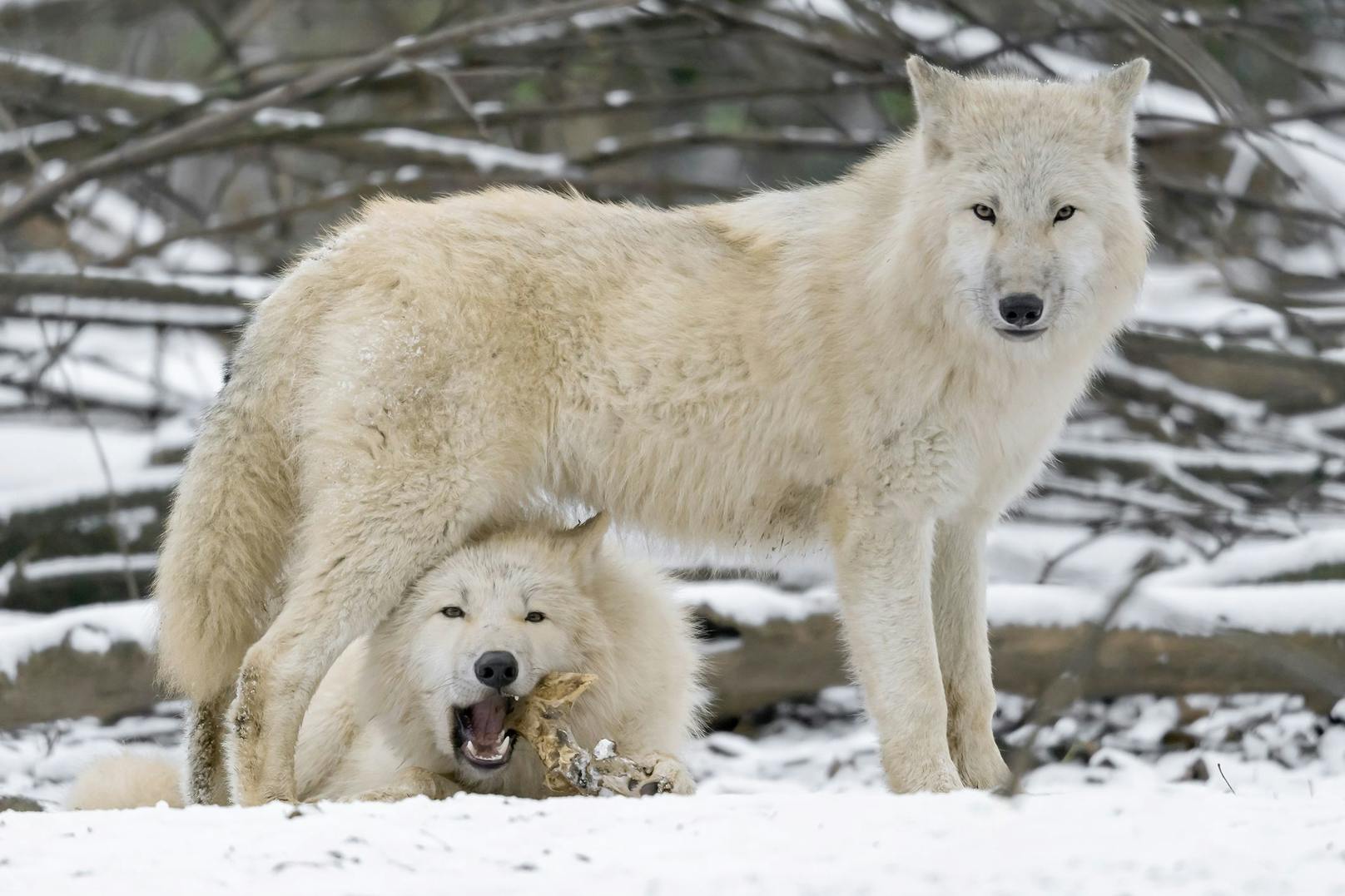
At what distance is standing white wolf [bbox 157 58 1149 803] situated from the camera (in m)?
4.61

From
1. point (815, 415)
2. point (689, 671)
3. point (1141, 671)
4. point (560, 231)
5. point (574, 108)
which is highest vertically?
point (574, 108)

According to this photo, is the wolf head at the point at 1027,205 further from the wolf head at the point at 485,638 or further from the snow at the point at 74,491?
the snow at the point at 74,491

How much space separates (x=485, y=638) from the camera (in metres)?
4.61

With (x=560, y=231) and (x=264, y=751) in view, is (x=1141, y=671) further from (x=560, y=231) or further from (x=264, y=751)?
(x=264, y=751)

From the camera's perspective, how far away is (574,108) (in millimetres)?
9852

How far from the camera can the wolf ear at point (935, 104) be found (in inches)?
186

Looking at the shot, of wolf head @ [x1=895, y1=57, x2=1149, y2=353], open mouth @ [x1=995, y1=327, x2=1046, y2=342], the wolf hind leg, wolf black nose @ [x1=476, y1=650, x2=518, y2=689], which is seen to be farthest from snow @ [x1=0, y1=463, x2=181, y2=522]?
open mouth @ [x1=995, y1=327, x2=1046, y2=342]

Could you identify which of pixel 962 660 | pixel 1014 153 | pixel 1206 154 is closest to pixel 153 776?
pixel 962 660

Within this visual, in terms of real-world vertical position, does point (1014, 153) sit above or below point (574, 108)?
below

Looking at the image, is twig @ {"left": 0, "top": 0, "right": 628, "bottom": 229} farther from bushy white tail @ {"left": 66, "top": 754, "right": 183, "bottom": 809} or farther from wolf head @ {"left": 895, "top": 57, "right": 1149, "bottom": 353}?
bushy white tail @ {"left": 66, "top": 754, "right": 183, "bottom": 809}

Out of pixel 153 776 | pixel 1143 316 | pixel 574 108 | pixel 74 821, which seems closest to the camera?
pixel 74 821

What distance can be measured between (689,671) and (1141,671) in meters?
2.45

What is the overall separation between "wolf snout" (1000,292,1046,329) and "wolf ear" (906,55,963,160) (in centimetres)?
62

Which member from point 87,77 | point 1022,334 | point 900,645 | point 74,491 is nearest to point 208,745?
point 900,645
